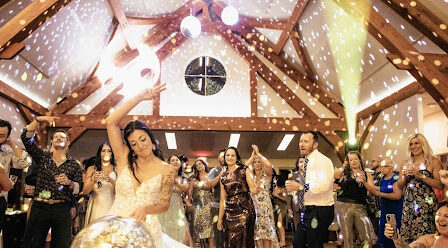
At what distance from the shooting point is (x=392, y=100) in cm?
743

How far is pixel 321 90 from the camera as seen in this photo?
948cm

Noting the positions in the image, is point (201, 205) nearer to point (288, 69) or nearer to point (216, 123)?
point (216, 123)

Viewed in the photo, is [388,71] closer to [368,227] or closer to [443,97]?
[443,97]

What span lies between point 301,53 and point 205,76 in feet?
6.55

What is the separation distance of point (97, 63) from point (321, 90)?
4559 mm

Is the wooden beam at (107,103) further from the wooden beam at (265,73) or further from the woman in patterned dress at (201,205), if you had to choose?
the woman in patterned dress at (201,205)

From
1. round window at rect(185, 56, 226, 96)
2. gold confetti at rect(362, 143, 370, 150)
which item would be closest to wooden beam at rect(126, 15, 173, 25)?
round window at rect(185, 56, 226, 96)

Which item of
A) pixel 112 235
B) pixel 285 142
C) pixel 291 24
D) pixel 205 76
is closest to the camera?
pixel 112 235

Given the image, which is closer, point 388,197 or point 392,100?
point 388,197

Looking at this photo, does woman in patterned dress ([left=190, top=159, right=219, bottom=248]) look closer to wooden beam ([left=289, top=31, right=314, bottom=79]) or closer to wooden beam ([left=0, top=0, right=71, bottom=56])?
wooden beam ([left=0, top=0, right=71, bottom=56])

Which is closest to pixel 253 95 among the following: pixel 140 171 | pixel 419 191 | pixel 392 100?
pixel 392 100

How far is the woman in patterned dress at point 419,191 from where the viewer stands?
3473 millimetres

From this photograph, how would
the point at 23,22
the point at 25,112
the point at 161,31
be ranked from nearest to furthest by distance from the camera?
the point at 23,22, the point at 25,112, the point at 161,31

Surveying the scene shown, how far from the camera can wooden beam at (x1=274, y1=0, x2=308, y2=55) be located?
7945mm
